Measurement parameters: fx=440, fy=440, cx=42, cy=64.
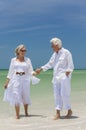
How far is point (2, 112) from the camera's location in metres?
11.8

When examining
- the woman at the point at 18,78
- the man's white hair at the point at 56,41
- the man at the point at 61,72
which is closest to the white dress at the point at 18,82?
the woman at the point at 18,78

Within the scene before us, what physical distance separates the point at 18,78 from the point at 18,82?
0.31 feet

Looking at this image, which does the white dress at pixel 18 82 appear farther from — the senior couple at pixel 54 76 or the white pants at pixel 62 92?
the white pants at pixel 62 92

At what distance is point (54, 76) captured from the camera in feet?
33.1

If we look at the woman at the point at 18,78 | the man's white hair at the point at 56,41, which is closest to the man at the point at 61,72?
the man's white hair at the point at 56,41

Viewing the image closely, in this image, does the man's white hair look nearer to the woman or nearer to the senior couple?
the senior couple

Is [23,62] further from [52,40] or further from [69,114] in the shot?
[69,114]

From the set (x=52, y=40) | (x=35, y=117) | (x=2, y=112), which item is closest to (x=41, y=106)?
(x=2, y=112)

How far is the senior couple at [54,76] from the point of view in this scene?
9.98 meters

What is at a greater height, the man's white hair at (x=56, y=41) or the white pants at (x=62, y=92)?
the man's white hair at (x=56, y=41)

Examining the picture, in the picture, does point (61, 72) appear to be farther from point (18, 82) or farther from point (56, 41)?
point (18, 82)

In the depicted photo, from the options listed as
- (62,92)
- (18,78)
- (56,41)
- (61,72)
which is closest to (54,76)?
(61,72)

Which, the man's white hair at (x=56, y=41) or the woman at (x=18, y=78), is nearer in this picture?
the man's white hair at (x=56, y=41)

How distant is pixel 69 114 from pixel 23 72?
1.47 meters
